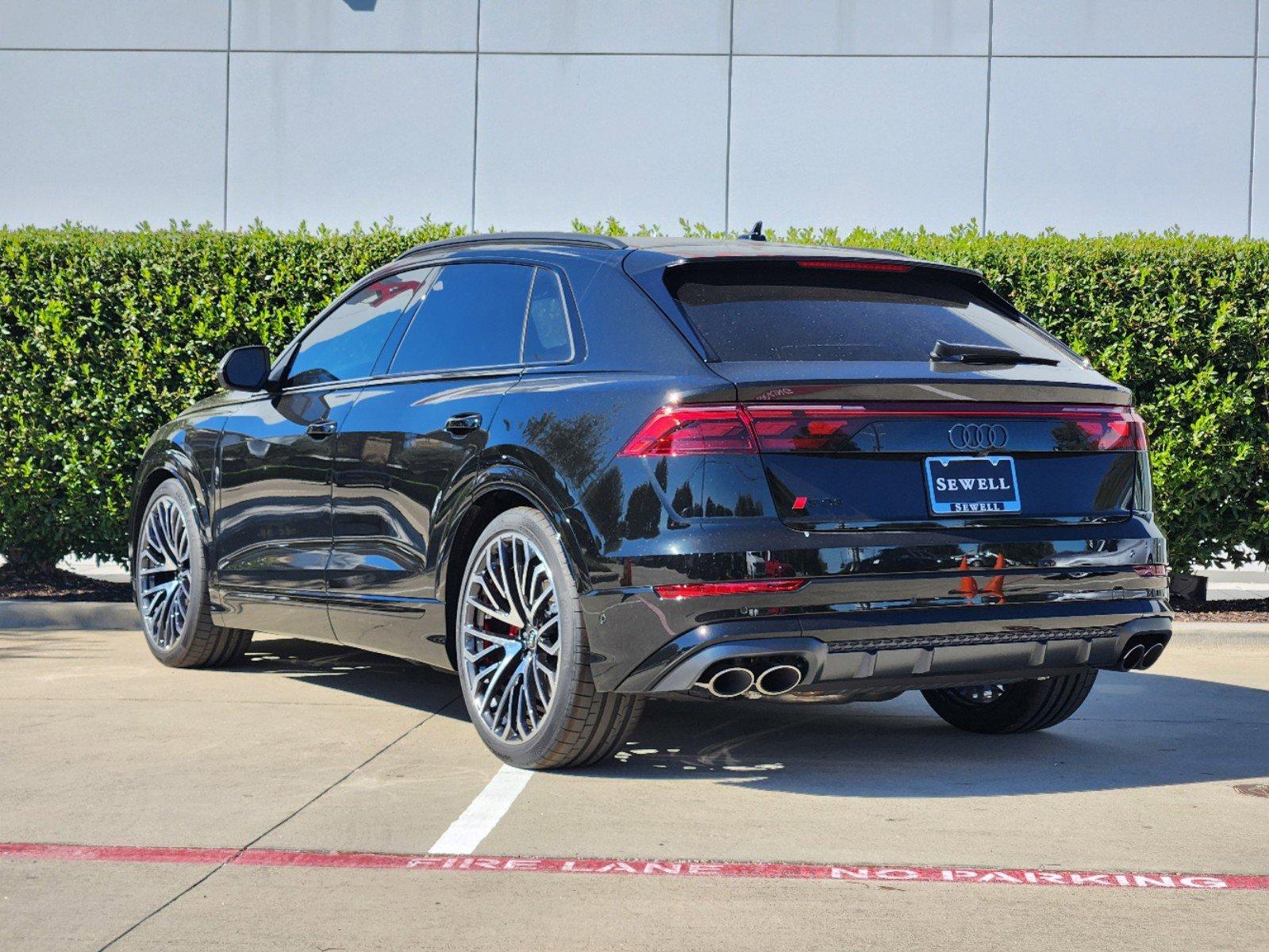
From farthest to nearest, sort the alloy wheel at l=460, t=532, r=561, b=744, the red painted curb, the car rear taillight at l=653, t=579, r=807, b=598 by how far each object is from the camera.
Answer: the alloy wheel at l=460, t=532, r=561, b=744, the car rear taillight at l=653, t=579, r=807, b=598, the red painted curb

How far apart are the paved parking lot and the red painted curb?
0.01m

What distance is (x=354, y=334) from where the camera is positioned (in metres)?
6.80

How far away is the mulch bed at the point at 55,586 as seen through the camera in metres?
10.6

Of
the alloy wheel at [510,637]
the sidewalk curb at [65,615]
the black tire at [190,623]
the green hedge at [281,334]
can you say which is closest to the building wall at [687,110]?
the green hedge at [281,334]

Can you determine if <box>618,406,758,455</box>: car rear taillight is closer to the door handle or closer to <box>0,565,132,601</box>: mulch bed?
the door handle

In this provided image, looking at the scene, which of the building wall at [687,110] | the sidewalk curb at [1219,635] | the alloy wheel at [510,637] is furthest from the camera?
the building wall at [687,110]

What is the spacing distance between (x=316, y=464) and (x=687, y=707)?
1834 mm

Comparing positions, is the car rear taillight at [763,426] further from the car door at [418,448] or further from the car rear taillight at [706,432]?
the car door at [418,448]

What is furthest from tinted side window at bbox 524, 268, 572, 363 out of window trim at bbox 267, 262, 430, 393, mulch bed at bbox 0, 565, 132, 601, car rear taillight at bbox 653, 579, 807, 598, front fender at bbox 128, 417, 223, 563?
mulch bed at bbox 0, 565, 132, 601

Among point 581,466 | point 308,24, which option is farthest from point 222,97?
point 581,466

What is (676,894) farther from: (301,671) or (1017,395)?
(301,671)

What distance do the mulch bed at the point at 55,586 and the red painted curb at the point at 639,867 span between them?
6448 millimetres

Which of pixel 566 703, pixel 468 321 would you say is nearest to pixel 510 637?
pixel 566 703

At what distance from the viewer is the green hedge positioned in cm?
982
